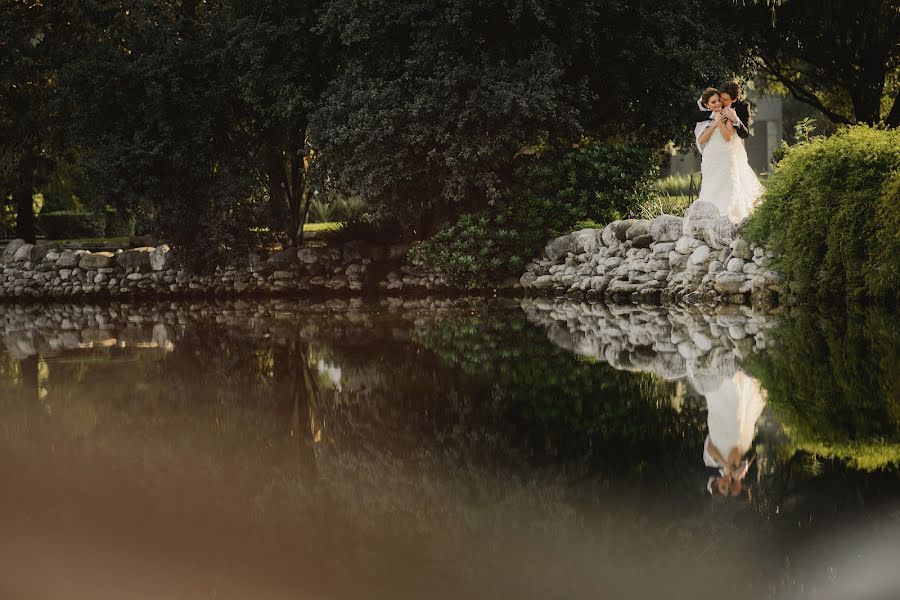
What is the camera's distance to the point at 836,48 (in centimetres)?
1908

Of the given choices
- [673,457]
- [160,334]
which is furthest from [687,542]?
[160,334]

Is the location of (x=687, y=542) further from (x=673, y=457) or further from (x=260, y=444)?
(x=260, y=444)

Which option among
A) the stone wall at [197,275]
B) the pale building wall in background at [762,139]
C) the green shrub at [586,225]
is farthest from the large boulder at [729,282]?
the pale building wall in background at [762,139]

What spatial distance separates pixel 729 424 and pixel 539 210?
1129cm

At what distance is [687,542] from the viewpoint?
3027 mm

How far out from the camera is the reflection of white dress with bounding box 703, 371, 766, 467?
4.41 metres

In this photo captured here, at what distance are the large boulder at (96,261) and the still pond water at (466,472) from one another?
11.5 meters

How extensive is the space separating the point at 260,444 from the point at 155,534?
147 cm

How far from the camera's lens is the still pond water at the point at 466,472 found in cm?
287

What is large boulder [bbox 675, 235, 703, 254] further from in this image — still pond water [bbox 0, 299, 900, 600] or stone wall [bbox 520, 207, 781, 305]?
still pond water [bbox 0, 299, 900, 600]

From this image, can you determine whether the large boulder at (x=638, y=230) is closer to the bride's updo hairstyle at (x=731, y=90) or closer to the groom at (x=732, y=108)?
the groom at (x=732, y=108)

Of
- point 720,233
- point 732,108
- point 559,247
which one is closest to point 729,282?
point 720,233

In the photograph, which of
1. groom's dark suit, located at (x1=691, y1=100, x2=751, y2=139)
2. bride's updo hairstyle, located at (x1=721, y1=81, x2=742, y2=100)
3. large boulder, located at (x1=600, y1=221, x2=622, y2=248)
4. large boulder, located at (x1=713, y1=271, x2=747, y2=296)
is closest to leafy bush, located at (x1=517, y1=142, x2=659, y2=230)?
large boulder, located at (x1=600, y1=221, x2=622, y2=248)

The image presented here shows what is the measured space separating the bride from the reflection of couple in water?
7467mm
